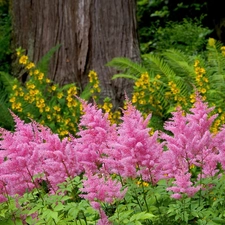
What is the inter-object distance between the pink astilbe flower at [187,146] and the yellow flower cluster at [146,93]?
3.23m

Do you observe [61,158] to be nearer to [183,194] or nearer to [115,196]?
[115,196]

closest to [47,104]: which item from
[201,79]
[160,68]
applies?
[160,68]

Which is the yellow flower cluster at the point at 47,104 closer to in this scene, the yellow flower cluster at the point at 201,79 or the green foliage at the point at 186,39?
the yellow flower cluster at the point at 201,79

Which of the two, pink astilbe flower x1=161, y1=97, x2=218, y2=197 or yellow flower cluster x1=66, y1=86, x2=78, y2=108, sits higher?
pink astilbe flower x1=161, y1=97, x2=218, y2=197

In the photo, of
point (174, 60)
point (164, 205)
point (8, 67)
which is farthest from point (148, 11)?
point (164, 205)

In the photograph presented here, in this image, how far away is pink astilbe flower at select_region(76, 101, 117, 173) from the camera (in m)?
3.83

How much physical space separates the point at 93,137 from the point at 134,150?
38 cm

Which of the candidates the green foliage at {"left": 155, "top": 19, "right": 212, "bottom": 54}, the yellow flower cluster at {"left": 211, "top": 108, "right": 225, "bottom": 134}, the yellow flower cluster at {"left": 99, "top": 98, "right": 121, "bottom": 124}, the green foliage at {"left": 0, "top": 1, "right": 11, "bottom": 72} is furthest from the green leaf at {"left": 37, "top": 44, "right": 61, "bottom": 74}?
the green foliage at {"left": 155, "top": 19, "right": 212, "bottom": 54}

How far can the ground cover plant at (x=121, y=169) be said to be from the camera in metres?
3.61

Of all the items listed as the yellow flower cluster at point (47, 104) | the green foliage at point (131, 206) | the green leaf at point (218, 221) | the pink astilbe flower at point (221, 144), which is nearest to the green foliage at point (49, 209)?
the green foliage at point (131, 206)

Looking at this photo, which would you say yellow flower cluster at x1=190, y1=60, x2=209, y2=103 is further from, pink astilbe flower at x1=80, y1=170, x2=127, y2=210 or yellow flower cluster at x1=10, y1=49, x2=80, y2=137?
pink astilbe flower at x1=80, y1=170, x2=127, y2=210

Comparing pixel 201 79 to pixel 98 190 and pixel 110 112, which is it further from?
pixel 98 190

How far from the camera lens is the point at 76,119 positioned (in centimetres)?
729

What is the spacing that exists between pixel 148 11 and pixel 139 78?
6.20 m
